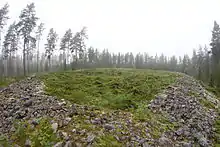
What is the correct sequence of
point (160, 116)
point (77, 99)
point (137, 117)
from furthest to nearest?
point (77, 99) → point (160, 116) → point (137, 117)

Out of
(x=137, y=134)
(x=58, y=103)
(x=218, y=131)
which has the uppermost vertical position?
(x=58, y=103)

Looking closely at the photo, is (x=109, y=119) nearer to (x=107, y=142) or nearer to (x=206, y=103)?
(x=107, y=142)

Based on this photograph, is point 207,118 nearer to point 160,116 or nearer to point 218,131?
point 218,131

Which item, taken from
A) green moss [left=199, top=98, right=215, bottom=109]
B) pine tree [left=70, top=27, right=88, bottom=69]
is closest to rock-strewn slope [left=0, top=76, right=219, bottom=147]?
green moss [left=199, top=98, right=215, bottom=109]

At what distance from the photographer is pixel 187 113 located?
13352mm

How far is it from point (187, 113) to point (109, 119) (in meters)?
6.29

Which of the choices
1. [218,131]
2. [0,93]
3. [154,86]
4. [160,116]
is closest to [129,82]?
[154,86]

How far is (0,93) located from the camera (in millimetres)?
16047

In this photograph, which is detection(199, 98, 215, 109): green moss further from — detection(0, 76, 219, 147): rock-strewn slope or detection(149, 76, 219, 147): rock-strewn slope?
detection(0, 76, 219, 147): rock-strewn slope

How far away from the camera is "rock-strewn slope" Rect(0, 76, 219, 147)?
875 centimetres

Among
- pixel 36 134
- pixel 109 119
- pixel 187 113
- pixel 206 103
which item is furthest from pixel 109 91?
pixel 206 103

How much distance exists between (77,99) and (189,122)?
7351 millimetres

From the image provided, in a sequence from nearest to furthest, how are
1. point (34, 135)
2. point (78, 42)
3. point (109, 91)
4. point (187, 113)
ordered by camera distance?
1. point (34, 135)
2. point (187, 113)
3. point (109, 91)
4. point (78, 42)

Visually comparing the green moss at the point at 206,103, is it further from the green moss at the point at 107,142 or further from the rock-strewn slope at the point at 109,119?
the green moss at the point at 107,142
